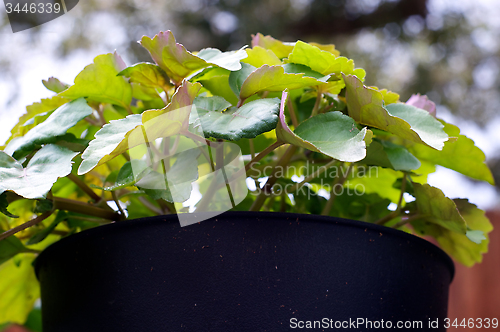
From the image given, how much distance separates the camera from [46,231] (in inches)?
15.8

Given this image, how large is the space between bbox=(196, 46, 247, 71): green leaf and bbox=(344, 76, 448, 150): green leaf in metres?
0.10

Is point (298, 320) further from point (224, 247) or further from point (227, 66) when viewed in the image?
point (227, 66)

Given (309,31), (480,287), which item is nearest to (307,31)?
(309,31)

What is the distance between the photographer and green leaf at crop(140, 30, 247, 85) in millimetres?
336

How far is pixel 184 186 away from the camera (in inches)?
12.3

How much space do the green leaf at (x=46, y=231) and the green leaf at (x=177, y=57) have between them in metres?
0.20

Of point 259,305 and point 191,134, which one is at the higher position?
point 191,134

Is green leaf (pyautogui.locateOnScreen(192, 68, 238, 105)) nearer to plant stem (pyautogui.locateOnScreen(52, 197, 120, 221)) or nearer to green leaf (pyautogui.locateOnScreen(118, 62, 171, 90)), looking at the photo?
green leaf (pyautogui.locateOnScreen(118, 62, 171, 90))

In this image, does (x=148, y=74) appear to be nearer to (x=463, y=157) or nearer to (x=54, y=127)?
(x=54, y=127)

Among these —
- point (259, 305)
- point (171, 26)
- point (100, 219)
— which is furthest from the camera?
point (171, 26)

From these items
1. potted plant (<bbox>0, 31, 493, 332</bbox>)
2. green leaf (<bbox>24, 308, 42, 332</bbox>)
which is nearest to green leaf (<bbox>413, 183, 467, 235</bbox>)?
potted plant (<bbox>0, 31, 493, 332</bbox>)

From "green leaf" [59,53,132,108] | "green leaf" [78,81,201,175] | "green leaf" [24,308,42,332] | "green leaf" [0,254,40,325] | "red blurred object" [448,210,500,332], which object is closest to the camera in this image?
"green leaf" [78,81,201,175]

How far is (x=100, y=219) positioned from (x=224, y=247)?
191 mm

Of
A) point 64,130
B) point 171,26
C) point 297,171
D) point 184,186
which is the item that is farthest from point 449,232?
point 171,26
